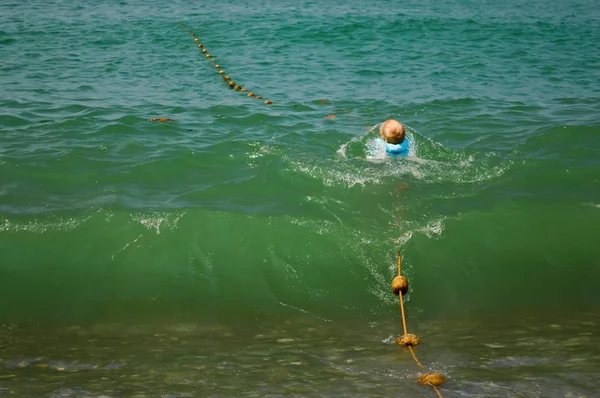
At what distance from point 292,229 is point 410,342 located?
2432 millimetres

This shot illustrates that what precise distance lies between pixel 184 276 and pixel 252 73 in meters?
8.34

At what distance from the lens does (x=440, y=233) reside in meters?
7.48

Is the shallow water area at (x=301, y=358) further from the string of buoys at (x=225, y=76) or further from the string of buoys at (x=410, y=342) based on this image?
the string of buoys at (x=225, y=76)

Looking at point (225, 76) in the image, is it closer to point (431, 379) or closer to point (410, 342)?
point (410, 342)

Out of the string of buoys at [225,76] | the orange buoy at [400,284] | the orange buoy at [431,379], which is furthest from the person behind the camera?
the string of buoys at [225,76]

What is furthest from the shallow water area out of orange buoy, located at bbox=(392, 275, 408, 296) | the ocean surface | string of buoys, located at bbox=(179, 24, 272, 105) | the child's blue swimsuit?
string of buoys, located at bbox=(179, 24, 272, 105)

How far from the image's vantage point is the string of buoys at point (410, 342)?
4785 mm

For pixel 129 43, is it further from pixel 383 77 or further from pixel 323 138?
pixel 323 138

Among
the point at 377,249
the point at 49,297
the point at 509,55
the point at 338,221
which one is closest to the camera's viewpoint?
the point at 49,297

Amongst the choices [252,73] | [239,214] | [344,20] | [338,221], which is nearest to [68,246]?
[239,214]

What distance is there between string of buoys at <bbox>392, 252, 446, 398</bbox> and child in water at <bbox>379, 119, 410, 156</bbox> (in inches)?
107

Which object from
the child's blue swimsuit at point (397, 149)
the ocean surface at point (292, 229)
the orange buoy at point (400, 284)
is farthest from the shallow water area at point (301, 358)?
the child's blue swimsuit at point (397, 149)

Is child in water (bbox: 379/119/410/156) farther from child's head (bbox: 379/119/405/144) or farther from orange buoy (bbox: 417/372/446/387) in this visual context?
orange buoy (bbox: 417/372/446/387)

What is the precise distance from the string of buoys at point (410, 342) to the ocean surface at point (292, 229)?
0.24 ft
